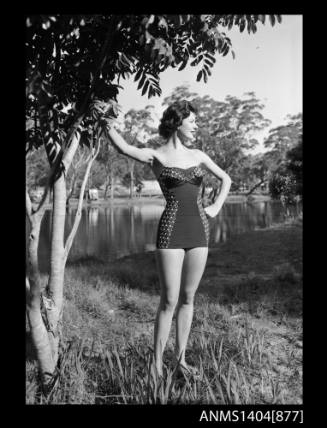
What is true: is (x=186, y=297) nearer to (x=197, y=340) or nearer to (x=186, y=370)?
(x=186, y=370)

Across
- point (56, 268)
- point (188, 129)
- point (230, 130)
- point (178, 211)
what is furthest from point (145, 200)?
point (178, 211)

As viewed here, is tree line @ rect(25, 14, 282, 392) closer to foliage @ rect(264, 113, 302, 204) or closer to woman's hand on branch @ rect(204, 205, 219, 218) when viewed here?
woman's hand on branch @ rect(204, 205, 219, 218)

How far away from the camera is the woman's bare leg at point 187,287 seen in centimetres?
233

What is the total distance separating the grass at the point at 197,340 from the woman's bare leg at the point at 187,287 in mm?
234

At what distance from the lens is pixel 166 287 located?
7.54ft

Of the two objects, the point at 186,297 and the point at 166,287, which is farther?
the point at 186,297

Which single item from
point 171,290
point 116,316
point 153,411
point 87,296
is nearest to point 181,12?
point 171,290

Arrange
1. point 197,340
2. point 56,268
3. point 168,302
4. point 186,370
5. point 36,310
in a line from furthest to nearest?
1. point 197,340
2. point 56,268
3. point 186,370
4. point 168,302
5. point 36,310

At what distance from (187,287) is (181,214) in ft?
1.68

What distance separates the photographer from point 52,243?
8.33 ft

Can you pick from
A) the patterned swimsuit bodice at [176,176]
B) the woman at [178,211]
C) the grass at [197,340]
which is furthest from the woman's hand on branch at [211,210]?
the grass at [197,340]

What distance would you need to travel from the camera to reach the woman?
2.28m

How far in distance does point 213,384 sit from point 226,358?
38 cm

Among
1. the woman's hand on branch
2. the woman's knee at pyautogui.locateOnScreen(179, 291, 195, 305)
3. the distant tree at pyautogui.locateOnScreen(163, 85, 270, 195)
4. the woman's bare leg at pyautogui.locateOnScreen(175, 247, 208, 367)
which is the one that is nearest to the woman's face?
the woman's hand on branch
